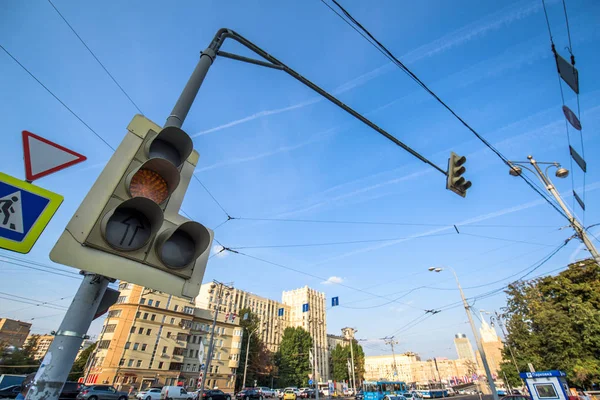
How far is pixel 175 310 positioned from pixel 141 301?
6.21 metres

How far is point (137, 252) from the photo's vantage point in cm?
216

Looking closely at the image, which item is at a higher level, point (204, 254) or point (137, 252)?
point (204, 254)

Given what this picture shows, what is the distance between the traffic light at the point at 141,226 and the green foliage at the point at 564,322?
25.6 metres

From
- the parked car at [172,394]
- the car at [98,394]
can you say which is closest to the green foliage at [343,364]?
the parked car at [172,394]

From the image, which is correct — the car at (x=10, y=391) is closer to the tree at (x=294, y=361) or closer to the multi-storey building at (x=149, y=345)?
the multi-storey building at (x=149, y=345)

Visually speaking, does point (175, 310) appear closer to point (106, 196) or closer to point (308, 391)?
point (308, 391)

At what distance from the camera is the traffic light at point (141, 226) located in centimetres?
195

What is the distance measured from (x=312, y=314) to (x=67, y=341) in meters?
98.2

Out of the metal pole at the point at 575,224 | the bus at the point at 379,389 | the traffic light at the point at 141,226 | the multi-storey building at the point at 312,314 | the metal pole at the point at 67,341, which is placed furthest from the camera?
the multi-storey building at the point at 312,314

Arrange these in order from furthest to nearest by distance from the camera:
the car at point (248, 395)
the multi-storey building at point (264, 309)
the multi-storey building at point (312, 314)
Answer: the multi-storey building at point (312, 314) < the multi-storey building at point (264, 309) < the car at point (248, 395)

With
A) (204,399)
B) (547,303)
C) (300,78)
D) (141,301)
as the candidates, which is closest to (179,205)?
(300,78)

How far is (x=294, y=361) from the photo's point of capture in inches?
2375

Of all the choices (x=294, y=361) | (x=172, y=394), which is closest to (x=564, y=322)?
(x=172, y=394)

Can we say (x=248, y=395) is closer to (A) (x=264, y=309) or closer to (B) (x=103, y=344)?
(B) (x=103, y=344)
